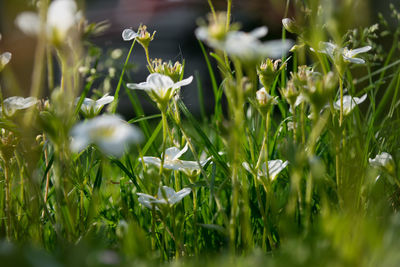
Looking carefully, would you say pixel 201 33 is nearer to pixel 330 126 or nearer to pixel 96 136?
pixel 96 136

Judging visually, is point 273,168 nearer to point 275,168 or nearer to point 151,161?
point 275,168

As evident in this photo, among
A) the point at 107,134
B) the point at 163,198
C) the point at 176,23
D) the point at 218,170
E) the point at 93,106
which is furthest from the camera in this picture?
the point at 176,23

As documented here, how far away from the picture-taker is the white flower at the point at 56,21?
0.67m

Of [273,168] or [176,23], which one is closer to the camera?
[273,168]

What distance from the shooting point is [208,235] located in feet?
3.58

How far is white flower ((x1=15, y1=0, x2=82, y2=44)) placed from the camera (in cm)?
67

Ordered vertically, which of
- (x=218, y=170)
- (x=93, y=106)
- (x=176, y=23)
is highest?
(x=93, y=106)

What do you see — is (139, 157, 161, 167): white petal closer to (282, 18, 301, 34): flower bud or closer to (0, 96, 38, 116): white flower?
(0, 96, 38, 116): white flower

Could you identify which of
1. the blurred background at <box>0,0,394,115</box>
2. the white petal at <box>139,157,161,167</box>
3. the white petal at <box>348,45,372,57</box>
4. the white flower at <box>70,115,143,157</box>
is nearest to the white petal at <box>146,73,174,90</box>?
the white petal at <box>139,157,161,167</box>

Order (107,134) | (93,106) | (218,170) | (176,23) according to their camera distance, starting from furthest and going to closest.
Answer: (176,23), (218,170), (93,106), (107,134)

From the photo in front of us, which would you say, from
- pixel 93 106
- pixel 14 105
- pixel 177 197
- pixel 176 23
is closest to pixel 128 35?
pixel 93 106

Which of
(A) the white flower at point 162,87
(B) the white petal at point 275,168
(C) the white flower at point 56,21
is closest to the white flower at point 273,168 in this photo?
(B) the white petal at point 275,168

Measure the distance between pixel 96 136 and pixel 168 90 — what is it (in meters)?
0.29

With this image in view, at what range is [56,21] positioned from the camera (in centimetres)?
69
